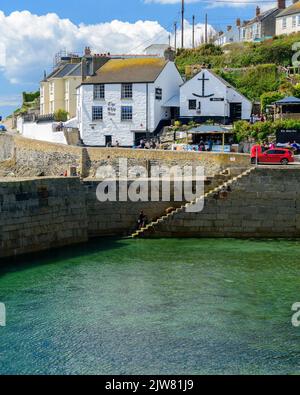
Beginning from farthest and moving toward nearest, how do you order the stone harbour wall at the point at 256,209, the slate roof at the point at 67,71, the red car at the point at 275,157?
the slate roof at the point at 67,71 < the red car at the point at 275,157 < the stone harbour wall at the point at 256,209

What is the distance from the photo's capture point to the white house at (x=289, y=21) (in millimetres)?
65188

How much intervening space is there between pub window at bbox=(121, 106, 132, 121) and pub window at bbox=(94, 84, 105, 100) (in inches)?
70.0

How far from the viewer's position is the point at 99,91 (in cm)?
4575

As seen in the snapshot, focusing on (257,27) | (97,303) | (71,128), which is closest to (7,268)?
(97,303)

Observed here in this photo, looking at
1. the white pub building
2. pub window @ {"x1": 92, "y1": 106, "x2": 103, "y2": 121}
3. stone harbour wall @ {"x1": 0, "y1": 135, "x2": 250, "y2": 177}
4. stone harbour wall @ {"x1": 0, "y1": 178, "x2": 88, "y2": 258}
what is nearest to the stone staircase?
stone harbour wall @ {"x1": 0, "y1": 135, "x2": 250, "y2": 177}

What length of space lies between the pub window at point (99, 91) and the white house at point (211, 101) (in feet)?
17.5

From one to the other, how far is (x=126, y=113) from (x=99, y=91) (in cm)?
260

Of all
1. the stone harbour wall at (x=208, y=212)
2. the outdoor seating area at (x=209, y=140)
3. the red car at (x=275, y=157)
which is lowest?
the stone harbour wall at (x=208, y=212)

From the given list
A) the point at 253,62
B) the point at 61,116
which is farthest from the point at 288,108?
the point at 61,116

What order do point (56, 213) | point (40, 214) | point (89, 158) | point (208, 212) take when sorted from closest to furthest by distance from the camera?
point (40, 214) < point (56, 213) < point (208, 212) < point (89, 158)

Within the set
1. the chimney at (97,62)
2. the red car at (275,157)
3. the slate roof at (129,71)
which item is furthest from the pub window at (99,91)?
the red car at (275,157)

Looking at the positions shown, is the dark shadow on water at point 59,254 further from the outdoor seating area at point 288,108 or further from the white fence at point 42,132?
the white fence at point 42,132

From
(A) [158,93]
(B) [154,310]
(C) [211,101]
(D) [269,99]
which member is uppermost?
(A) [158,93]

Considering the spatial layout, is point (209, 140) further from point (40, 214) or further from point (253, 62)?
point (253, 62)
